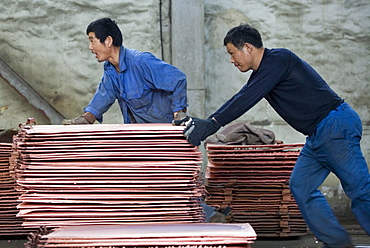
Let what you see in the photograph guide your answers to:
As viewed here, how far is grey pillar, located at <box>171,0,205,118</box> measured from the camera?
262 inches

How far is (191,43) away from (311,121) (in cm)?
329

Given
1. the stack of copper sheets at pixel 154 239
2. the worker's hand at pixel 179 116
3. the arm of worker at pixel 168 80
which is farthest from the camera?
the arm of worker at pixel 168 80

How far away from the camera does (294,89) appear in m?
3.63

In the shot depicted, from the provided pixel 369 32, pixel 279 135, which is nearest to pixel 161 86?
pixel 279 135

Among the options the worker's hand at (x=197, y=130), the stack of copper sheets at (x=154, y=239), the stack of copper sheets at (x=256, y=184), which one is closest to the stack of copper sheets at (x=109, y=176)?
the worker's hand at (x=197, y=130)

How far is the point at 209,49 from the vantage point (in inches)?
273

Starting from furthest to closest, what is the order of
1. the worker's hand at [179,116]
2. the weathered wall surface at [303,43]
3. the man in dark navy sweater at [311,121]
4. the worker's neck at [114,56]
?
the weathered wall surface at [303,43]
the worker's neck at [114,56]
the man in dark navy sweater at [311,121]
the worker's hand at [179,116]

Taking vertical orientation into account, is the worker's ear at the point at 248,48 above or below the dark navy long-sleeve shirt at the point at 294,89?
above

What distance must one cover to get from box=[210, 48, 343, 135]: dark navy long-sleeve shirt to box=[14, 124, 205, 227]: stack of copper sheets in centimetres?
85

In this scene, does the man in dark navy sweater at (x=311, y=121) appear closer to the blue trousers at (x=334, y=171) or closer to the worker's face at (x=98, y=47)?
the blue trousers at (x=334, y=171)

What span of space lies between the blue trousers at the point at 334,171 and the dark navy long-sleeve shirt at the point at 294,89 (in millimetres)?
76

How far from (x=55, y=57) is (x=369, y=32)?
161 inches

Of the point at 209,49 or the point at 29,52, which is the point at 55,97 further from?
the point at 209,49

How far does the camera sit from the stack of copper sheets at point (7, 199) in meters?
5.29
